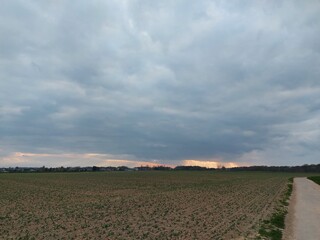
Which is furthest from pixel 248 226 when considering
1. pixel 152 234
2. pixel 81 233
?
pixel 81 233

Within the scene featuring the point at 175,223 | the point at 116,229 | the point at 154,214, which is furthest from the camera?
the point at 154,214

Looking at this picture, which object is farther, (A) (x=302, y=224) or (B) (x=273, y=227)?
(A) (x=302, y=224)

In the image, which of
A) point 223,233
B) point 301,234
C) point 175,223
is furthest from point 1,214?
point 301,234

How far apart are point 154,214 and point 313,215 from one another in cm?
1137

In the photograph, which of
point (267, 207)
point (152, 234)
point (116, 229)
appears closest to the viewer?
point (152, 234)

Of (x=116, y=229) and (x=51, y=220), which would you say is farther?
(x=51, y=220)

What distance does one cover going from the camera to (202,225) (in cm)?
2033

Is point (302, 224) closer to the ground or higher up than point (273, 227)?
higher up

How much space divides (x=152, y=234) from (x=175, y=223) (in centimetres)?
347

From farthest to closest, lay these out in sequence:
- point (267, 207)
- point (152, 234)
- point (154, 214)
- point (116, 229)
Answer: point (267, 207)
point (154, 214)
point (116, 229)
point (152, 234)

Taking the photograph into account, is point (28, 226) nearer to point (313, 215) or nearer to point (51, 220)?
point (51, 220)

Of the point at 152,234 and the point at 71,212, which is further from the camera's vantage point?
the point at 71,212

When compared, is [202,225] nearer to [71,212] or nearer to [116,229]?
[116,229]

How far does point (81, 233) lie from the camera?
711 inches
